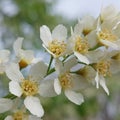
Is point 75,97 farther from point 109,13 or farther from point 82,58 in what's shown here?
point 109,13

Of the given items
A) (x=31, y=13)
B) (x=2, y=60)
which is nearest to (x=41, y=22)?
(x=31, y=13)

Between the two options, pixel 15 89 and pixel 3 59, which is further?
pixel 3 59

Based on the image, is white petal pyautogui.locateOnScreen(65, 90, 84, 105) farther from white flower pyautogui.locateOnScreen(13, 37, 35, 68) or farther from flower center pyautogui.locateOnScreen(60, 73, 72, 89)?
white flower pyautogui.locateOnScreen(13, 37, 35, 68)

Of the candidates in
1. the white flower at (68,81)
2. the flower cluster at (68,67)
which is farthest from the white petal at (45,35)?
the white flower at (68,81)

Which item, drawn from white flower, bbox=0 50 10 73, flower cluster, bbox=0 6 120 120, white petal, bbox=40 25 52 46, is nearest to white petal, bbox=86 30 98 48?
→ flower cluster, bbox=0 6 120 120

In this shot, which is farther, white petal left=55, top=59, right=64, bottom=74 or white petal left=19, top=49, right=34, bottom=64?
white petal left=19, top=49, right=34, bottom=64

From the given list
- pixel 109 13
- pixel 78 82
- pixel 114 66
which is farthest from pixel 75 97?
pixel 109 13

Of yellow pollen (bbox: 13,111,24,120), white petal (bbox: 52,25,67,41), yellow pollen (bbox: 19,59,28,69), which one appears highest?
white petal (bbox: 52,25,67,41)

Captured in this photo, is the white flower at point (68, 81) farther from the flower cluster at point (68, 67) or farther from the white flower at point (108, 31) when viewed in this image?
the white flower at point (108, 31)
